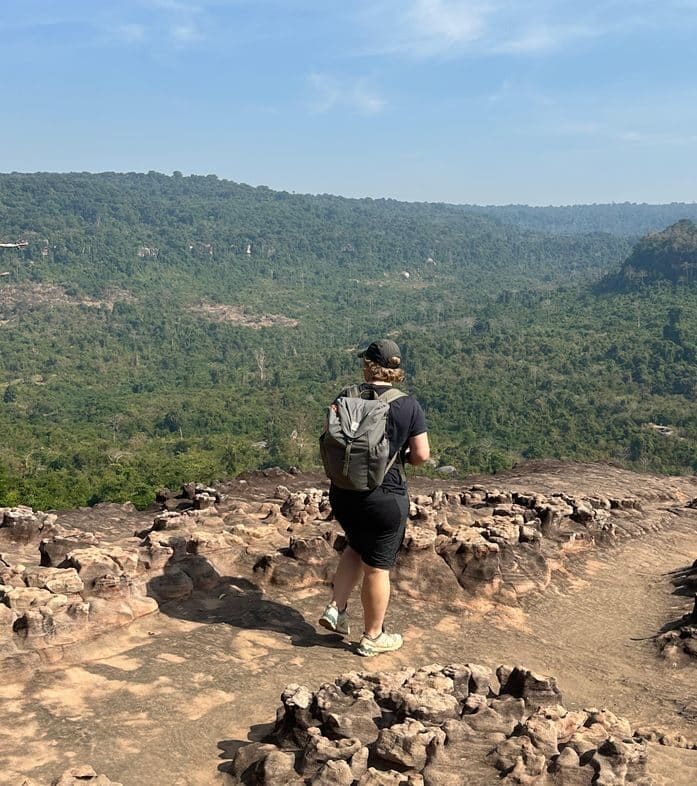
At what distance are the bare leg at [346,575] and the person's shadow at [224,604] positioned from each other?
0.37 meters

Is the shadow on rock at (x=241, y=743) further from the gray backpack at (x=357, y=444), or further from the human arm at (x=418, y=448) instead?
the human arm at (x=418, y=448)

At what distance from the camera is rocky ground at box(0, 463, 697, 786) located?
3803mm

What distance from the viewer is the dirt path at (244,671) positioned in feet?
13.0

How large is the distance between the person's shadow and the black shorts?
2.99 ft

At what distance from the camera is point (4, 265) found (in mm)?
145125

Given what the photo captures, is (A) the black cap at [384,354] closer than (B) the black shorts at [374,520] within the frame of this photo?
No

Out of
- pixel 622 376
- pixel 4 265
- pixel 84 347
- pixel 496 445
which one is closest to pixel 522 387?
pixel 622 376

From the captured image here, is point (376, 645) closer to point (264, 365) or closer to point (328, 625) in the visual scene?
point (328, 625)

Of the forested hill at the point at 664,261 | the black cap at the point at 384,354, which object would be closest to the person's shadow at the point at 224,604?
the black cap at the point at 384,354

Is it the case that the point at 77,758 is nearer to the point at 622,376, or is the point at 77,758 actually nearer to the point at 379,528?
the point at 379,528

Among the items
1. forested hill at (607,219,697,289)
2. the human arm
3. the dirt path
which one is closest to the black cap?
the human arm

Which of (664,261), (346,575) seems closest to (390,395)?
(346,575)

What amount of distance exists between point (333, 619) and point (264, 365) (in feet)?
309

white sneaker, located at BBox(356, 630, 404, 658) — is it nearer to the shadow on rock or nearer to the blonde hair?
the shadow on rock
